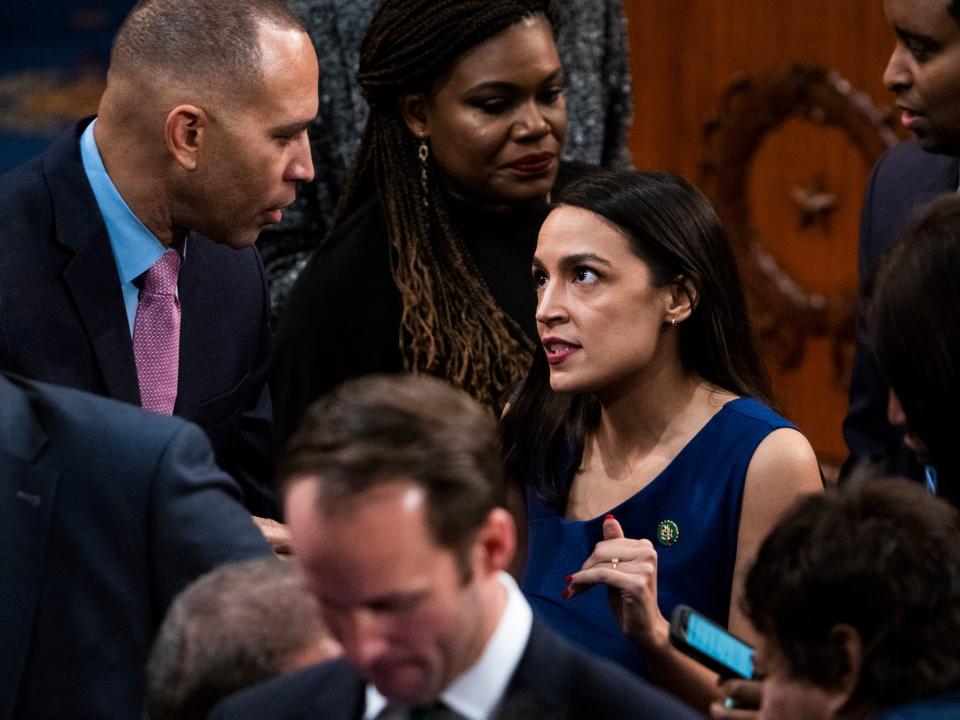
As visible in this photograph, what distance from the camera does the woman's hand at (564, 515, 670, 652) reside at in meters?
2.11

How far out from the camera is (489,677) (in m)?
1.33

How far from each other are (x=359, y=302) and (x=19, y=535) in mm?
1351

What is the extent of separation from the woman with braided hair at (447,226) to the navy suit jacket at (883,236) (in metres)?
0.64

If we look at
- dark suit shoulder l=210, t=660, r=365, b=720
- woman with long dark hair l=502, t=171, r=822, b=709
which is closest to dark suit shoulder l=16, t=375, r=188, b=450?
dark suit shoulder l=210, t=660, r=365, b=720

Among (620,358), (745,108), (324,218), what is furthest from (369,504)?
(745,108)

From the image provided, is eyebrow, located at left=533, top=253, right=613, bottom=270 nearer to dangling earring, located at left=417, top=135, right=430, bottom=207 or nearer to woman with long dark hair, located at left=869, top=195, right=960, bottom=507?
woman with long dark hair, located at left=869, top=195, right=960, bottom=507

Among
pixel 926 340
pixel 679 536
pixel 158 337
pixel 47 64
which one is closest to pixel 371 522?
pixel 926 340

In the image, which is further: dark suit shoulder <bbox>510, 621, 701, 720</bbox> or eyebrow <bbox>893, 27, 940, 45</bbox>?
eyebrow <bbox>893, 27, 940, 45</bbox>

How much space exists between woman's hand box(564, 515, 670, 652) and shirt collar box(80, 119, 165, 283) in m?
0.90

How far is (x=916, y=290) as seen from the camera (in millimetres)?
1826

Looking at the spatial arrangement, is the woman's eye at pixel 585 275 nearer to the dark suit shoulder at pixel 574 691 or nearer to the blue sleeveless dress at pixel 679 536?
the blue sleeveless dress at pixel 679 536

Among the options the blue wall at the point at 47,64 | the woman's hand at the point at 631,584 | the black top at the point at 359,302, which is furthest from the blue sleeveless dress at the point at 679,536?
the blue wall at the point at 47,64

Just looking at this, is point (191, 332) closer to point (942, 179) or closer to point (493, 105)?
point (493, 105)

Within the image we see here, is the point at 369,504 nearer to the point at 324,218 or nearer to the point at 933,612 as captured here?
the point at 933,612
